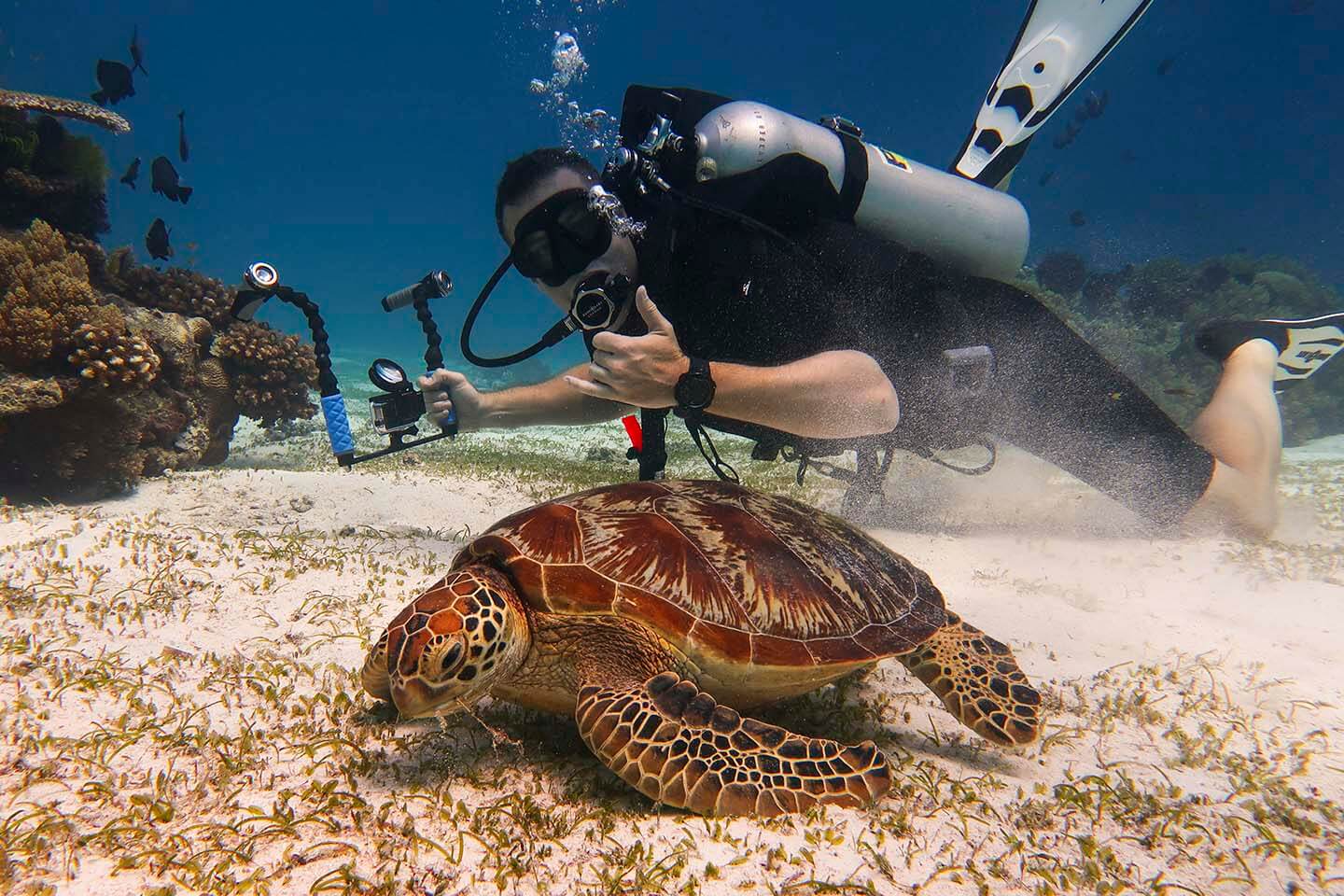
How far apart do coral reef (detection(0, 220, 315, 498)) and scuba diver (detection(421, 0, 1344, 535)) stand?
3.29m

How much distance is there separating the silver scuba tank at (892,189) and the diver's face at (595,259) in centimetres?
87

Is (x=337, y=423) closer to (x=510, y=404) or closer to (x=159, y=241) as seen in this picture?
(x=510, y=404)

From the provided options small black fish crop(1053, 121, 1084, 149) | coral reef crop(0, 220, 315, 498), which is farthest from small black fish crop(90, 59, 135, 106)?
small black fish crop(1053, 121, 1084, 149)

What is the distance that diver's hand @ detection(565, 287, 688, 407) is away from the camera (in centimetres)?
279

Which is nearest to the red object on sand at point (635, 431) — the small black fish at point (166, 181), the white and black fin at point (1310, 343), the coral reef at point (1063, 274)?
the white and black fin at point (1310, 343)

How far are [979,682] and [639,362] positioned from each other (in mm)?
2212

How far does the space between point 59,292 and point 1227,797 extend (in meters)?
8.85

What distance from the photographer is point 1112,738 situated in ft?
8.33

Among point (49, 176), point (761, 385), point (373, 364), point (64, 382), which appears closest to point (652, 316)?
point (761, 385)

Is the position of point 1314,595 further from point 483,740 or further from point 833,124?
point 483,740

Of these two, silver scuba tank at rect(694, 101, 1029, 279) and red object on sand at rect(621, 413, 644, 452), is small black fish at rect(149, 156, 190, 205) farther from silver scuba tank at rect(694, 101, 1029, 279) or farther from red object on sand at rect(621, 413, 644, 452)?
silver scuba tank at rect(694, 101, 1029, 279)

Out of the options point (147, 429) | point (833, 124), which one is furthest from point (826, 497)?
point (147, 429)

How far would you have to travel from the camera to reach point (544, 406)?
198 inches

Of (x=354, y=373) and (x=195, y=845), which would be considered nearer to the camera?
(x=195, y=845)
